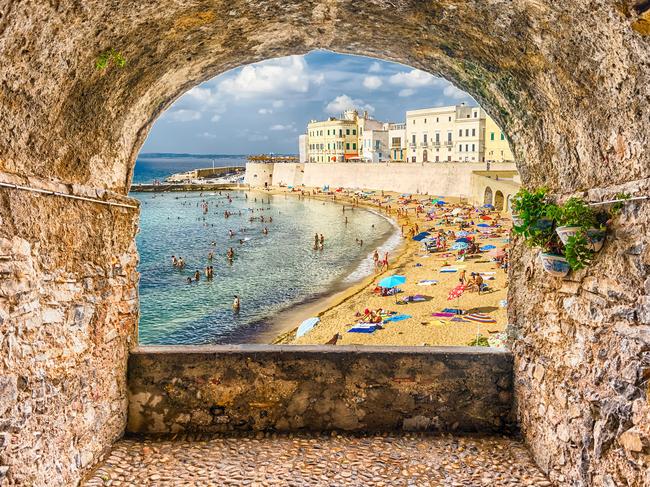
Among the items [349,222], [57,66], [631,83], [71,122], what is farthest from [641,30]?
[349,222]

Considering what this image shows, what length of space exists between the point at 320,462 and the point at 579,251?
3118mm

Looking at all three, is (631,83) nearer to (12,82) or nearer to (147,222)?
(12,82)

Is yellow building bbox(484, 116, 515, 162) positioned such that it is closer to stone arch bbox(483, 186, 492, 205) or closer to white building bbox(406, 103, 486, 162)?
white building bbox(406, 103, 486, 162)

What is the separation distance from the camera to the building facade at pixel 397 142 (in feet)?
288

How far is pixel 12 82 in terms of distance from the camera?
3.40 metres

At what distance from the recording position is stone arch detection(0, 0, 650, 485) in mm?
3520


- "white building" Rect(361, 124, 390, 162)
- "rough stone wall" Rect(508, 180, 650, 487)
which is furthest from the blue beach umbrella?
"white building" Rect(361, 124, 390, 162)

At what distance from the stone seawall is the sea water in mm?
14710

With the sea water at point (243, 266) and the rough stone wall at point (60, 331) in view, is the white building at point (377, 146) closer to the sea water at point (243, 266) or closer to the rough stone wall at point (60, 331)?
the sea water at point (243, 266)

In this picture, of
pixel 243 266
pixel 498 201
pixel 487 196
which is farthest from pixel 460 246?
pixel 487 196

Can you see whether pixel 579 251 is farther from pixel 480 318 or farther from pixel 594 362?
pixel 480 318

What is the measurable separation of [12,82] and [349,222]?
49.7 m

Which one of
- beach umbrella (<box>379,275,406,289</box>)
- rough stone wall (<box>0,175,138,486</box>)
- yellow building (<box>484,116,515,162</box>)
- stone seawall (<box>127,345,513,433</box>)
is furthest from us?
yellow building (<box>484,116,515,162</box>)

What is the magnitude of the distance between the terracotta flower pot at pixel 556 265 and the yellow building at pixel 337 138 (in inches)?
3804
